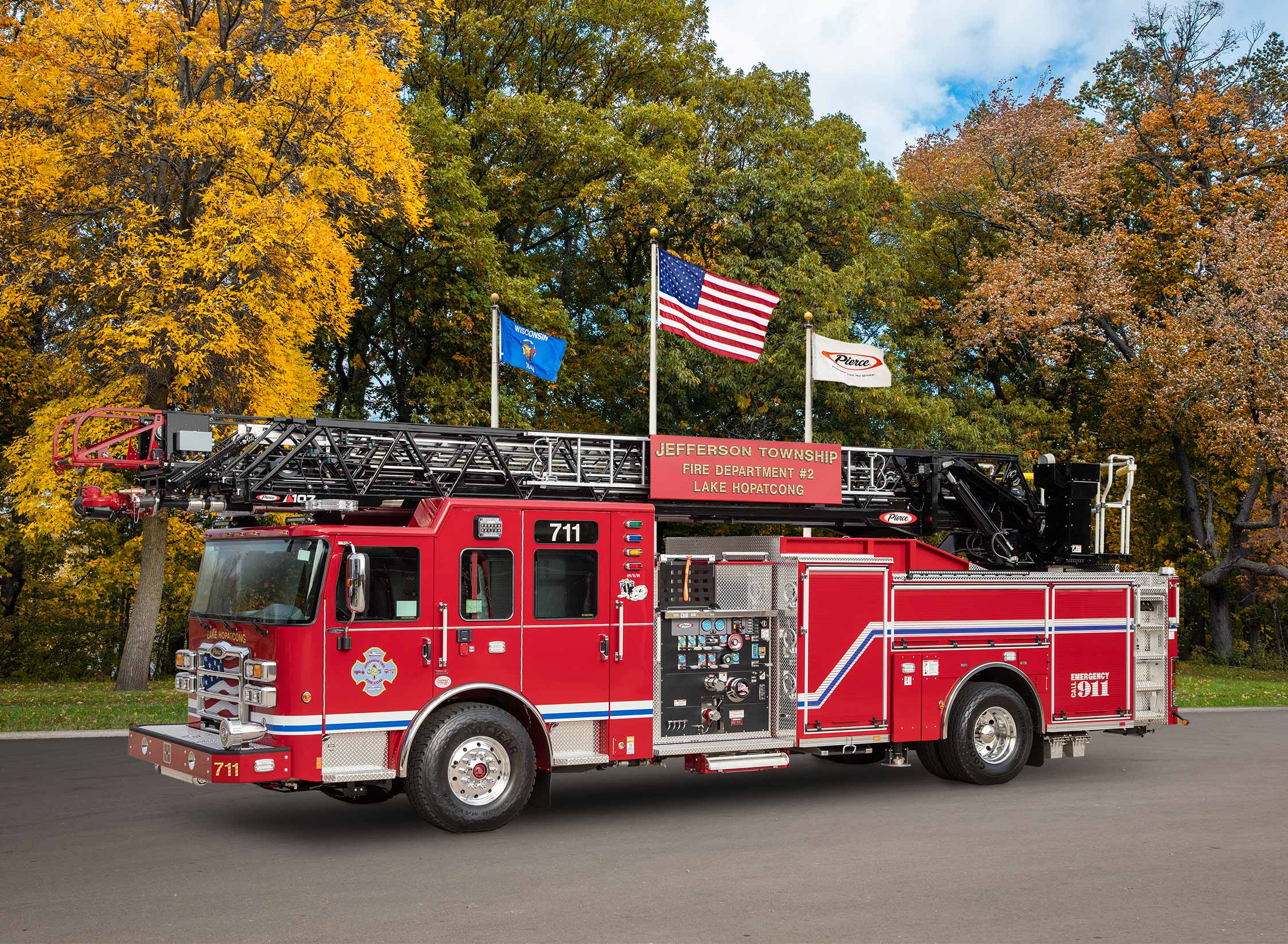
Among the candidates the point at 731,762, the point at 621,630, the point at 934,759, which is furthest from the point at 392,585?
the point at 934,759

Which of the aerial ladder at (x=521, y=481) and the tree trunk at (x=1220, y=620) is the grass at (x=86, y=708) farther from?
the tree trunk at (x=1220, y=620)

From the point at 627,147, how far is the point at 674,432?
23.0ft

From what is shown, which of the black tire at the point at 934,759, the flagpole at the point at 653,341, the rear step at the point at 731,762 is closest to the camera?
the rear step at the point at 731,762

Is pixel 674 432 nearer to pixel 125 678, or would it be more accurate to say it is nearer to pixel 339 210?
pixel 339 210

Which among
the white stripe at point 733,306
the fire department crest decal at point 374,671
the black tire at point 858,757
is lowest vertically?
the black tire at point 858,757

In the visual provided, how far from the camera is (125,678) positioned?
22.2 metres

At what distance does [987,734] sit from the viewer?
41.4 ft

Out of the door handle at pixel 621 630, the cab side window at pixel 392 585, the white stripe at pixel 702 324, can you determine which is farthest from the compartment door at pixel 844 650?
the white stripe at pixel 702 324

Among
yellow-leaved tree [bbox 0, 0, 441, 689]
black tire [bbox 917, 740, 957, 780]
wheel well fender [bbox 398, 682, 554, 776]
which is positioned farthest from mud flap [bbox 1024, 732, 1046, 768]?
yellow-leaved tree [bbox 0, 0, 441, 689]

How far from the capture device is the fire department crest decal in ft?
30.8

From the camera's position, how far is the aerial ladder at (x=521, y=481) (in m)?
9.89

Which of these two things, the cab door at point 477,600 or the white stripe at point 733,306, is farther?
the white stripe at point 733,306

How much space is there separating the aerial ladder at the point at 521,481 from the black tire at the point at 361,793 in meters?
2.23

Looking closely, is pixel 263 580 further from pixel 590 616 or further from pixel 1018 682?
pixel 1018 682
